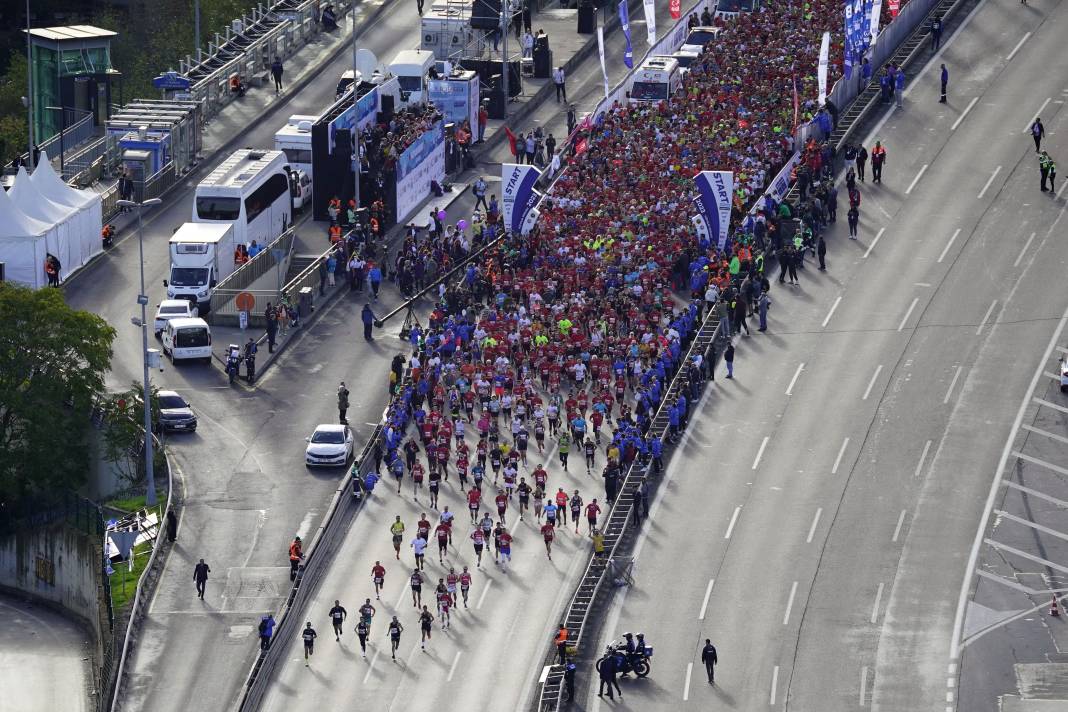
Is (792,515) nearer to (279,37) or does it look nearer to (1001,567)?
(1001,567)

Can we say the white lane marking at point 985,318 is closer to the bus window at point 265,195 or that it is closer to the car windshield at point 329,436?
the car windshield at point 329,436

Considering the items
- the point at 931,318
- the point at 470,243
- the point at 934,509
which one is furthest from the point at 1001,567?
the point at 470,243

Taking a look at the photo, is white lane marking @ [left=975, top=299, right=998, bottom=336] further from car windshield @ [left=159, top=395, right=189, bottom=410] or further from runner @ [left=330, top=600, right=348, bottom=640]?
runner @ [left=330, top=600, right=348, bottom=640]

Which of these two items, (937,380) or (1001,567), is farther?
(937,380)

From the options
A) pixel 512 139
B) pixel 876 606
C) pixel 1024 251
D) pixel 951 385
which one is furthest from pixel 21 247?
pixel 876 606

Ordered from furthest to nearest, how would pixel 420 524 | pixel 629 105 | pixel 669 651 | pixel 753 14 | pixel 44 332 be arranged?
pixel 753 14
pixel 629 105
pixel 44 332
pixel 420 524
pixel 669 651
